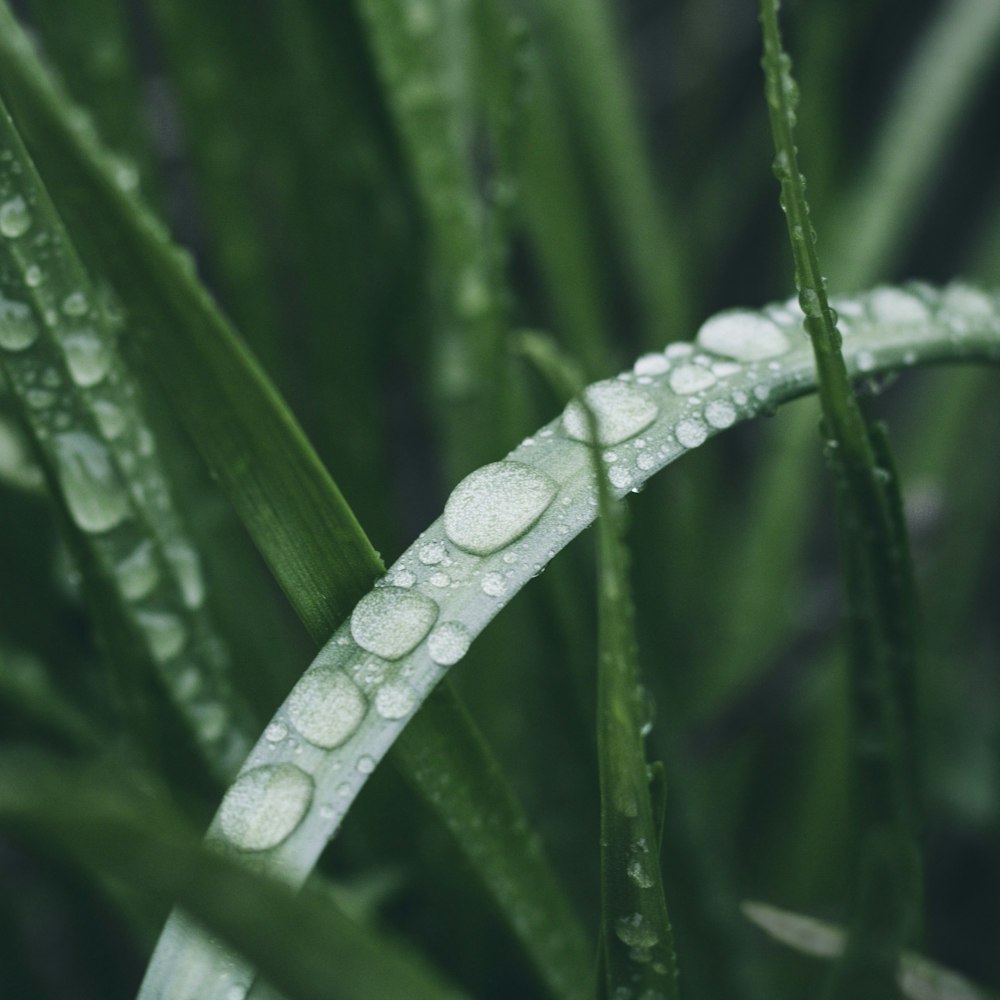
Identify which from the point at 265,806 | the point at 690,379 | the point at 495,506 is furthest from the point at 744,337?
the point at 265,806

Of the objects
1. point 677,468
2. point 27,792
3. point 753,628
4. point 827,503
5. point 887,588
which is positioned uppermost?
point 827,503

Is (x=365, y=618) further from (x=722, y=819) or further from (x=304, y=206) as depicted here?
(x=722, y=819)

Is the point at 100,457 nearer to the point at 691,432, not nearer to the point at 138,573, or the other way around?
the point at 138,573

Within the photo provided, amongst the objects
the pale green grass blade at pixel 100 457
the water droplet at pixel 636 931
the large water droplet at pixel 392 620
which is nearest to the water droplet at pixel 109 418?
the pale green grass blade at pixel 100 457

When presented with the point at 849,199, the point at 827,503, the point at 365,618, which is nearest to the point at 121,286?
the point at 365,618

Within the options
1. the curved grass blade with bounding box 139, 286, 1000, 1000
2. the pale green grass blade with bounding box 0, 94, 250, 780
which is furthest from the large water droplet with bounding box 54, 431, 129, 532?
the curved grass blade with bounding box 139, 286, 1000, 1000

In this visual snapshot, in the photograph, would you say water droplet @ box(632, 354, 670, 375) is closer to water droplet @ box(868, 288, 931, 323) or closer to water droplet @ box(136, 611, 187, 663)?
water droplet @ box(868, 288, 931, 323)
